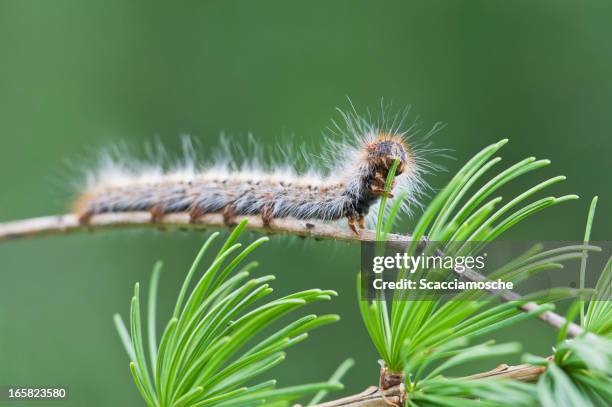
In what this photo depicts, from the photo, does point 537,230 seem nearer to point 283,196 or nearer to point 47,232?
point 283,196

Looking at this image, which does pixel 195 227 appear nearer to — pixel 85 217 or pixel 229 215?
pixel 229 215

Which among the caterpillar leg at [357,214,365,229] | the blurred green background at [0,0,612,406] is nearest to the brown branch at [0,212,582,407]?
the caterpillar leg at [357,214,365,229]

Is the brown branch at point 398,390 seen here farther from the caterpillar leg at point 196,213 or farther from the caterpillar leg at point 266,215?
the caterpillar leg at point 196,213

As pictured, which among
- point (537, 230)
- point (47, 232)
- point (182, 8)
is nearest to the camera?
point (47, 232)

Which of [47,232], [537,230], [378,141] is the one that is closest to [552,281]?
[378,141]

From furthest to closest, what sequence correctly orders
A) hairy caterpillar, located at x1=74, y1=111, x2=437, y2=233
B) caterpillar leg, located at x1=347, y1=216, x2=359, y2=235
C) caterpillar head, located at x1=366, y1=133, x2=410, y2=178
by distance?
1. hairy caterpillar, located at x1=74, y1=111, x2=437, y2=233
2. caterpillar head, located at x1=366, y1=133, x2=410, y2=178
3. caterpillar leg, located at x1=347, y1=216, x2=359, y2=235

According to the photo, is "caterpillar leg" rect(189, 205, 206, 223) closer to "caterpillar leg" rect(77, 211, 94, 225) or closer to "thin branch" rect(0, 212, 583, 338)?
"thin branch" rect(0, 212, 583, 338)

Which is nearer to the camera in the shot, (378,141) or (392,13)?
(378,141)

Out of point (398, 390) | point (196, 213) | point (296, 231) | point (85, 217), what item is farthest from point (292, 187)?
point (398, 390)
